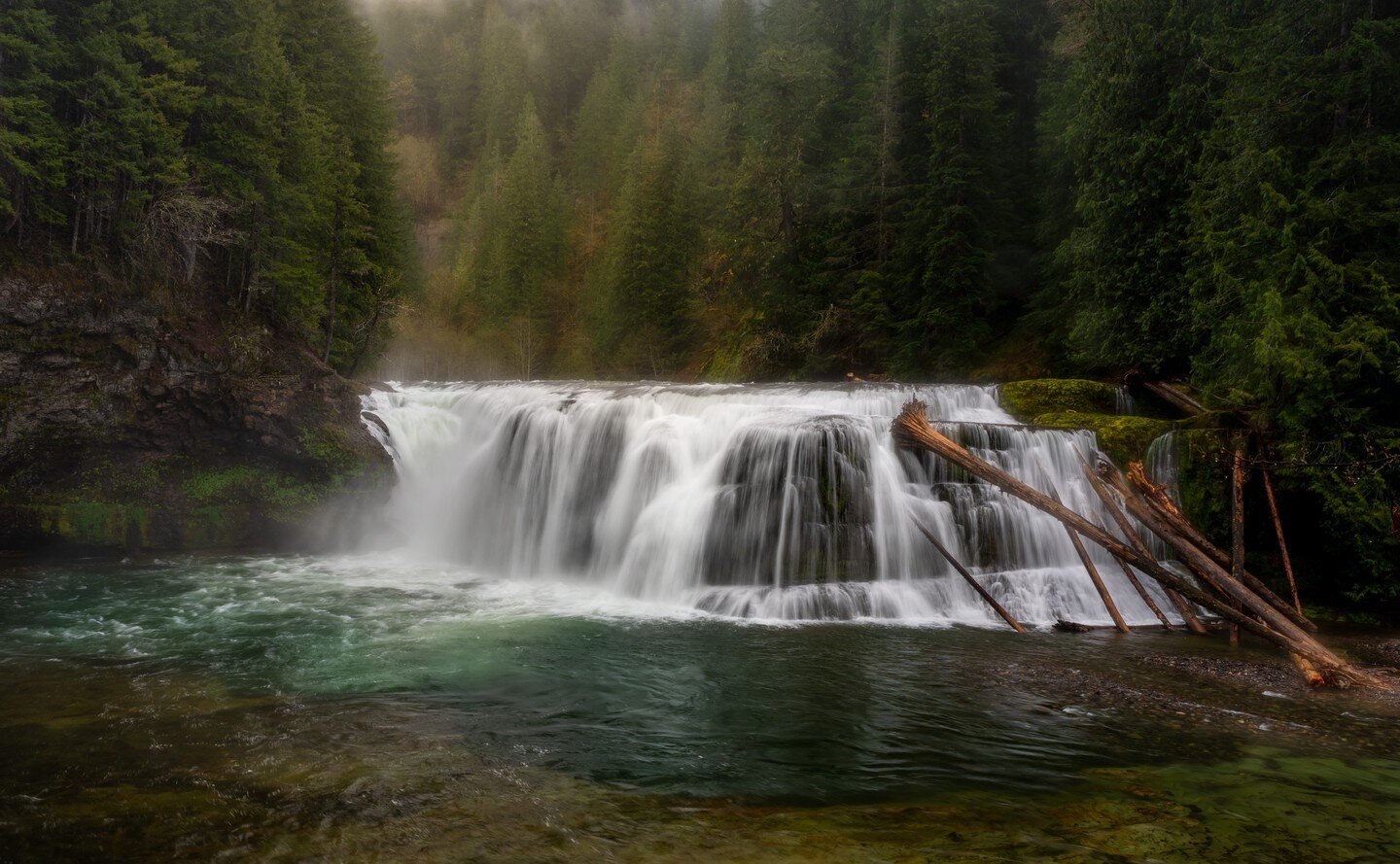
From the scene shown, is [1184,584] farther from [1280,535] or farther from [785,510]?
[785,510]

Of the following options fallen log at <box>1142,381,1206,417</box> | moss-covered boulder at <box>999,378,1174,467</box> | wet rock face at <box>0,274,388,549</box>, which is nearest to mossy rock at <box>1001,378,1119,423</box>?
moss-covered boulder at <box>999,378,1174,467</box>

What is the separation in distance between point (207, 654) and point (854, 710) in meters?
7.26

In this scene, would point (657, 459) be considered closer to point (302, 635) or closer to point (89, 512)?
point (302, 635)

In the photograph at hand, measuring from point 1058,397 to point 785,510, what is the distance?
7.57 m

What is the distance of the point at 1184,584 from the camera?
8.80 metres

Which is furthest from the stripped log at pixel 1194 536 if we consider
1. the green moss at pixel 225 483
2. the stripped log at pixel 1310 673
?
the green moss at pixel 225 483

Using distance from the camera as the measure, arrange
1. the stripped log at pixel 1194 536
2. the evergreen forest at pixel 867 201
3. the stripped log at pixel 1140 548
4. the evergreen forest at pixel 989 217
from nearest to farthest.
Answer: the stripped log at pixel 1194 536 → the stripped log at pixel 1140 548 → the evergreen forest at pixel 989 217 → the evergreen forest at pixel 867 201

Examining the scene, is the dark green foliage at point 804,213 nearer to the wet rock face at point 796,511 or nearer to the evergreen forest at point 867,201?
the evergreen forest at point 867,201

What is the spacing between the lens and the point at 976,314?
26.0m

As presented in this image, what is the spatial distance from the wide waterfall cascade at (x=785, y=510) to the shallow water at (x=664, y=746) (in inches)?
50.1

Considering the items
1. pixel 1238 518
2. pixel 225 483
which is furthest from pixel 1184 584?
pixel 225 483

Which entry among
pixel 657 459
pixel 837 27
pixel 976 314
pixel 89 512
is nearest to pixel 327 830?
pixel 657 459

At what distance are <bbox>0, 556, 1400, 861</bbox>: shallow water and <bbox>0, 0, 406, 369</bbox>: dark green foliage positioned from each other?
29.4ft

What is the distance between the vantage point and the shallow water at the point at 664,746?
14.1 feet
